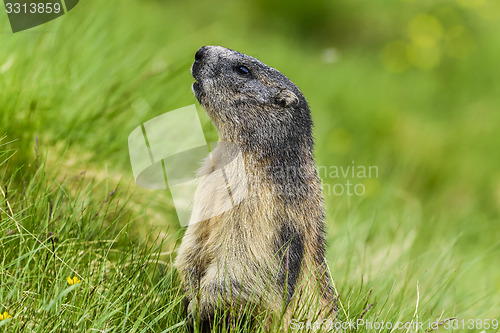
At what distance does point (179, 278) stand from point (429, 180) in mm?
7520

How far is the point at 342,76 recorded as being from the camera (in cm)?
1145

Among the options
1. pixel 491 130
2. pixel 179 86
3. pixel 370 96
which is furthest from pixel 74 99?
pixel 491 130

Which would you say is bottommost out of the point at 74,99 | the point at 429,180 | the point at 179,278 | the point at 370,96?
the point at 429,180

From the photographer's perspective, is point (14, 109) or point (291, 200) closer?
point (291, 200)

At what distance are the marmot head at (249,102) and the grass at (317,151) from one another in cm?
83

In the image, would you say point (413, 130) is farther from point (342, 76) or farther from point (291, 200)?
point (291, 200)

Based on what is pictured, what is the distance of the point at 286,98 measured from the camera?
4176 mm

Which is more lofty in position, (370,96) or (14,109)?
(14,109)

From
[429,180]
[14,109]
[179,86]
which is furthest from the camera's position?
[429,180]

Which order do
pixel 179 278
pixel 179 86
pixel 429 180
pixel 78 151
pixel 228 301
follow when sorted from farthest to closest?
pixel 429 180
pixel 179 86
pixel 78 151
pixel 179 278
pixel 228 301
